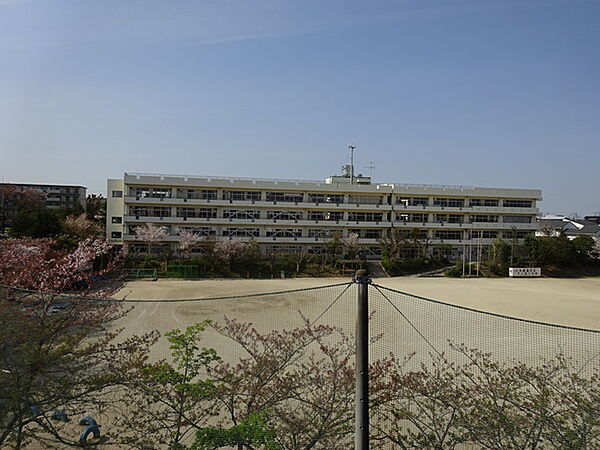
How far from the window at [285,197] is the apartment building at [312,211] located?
61 millimetres

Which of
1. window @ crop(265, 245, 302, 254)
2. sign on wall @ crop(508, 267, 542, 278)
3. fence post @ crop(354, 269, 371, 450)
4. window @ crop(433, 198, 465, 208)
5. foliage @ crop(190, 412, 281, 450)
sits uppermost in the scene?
window @ crop(433, 198, 465, 208)

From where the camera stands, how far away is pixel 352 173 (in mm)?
30438

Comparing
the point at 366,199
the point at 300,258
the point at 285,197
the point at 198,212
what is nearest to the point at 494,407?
the point at 300,258

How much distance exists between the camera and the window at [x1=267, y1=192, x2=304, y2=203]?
25531 mm

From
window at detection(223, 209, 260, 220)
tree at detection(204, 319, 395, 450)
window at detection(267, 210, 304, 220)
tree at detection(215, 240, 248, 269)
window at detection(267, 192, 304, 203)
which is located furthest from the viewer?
window at detection(267, 192, 304, 203)

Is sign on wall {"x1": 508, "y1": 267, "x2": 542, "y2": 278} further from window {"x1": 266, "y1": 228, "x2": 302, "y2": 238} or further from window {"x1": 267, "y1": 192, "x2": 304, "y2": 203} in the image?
window {"x1": 267, "y1": 192, "x2": 304, "y2": 203}

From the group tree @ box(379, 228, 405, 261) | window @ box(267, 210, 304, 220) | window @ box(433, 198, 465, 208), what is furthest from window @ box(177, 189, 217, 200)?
window @ box(433, 198, 465, 208)

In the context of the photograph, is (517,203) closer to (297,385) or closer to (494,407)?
(494,407)

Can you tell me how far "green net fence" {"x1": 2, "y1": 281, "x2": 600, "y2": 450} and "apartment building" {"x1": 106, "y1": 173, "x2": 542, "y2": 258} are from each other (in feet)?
67.8

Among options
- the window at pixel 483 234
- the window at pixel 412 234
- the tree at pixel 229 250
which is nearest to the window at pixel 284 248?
the tree at pixel 229 250

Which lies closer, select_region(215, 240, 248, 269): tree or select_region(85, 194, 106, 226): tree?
select_region(215, 240, 248, 269): tree

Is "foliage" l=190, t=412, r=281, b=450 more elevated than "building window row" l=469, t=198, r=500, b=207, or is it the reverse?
"building window row" l=469, t=198, r=500, b=207

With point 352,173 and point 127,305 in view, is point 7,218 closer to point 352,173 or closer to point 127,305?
point 352,173

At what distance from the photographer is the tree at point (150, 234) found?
2247 cm
